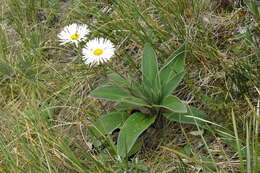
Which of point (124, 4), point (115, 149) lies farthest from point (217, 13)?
point (115, 149)

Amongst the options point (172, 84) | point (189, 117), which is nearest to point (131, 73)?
point (172, 84)

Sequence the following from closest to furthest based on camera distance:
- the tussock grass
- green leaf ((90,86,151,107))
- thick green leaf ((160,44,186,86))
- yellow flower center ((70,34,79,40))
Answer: the tussock grass, green leaf ((90,86,151,107)), thick green leaf ((160,44,186,86)), yellow flower center ((70,34,79,40))

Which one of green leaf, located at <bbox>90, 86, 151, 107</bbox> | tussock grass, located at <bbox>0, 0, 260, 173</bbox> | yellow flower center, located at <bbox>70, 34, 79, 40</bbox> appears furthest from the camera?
yellow flower center, located at <bbox>70, 34, 79, 40</bbox>

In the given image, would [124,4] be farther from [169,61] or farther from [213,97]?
[213,97]

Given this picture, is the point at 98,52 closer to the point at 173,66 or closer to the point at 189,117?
the point at 173,66

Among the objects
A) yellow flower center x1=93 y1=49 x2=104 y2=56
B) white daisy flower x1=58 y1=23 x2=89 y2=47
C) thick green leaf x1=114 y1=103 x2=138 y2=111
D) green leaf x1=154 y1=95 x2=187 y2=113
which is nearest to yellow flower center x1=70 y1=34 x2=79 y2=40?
white daisy flower x1=58 y1=23 x2=89 y2=47

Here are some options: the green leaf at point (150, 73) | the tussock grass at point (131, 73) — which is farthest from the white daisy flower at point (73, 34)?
the green leaf at point (150, 73)

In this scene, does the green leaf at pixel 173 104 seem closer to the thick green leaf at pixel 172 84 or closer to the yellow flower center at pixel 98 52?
the thick green leaf at pixel 172 84

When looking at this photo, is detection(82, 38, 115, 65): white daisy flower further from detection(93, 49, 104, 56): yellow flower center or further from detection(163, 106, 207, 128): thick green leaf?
detection(163, 106, 207, 128): thick green leaf
